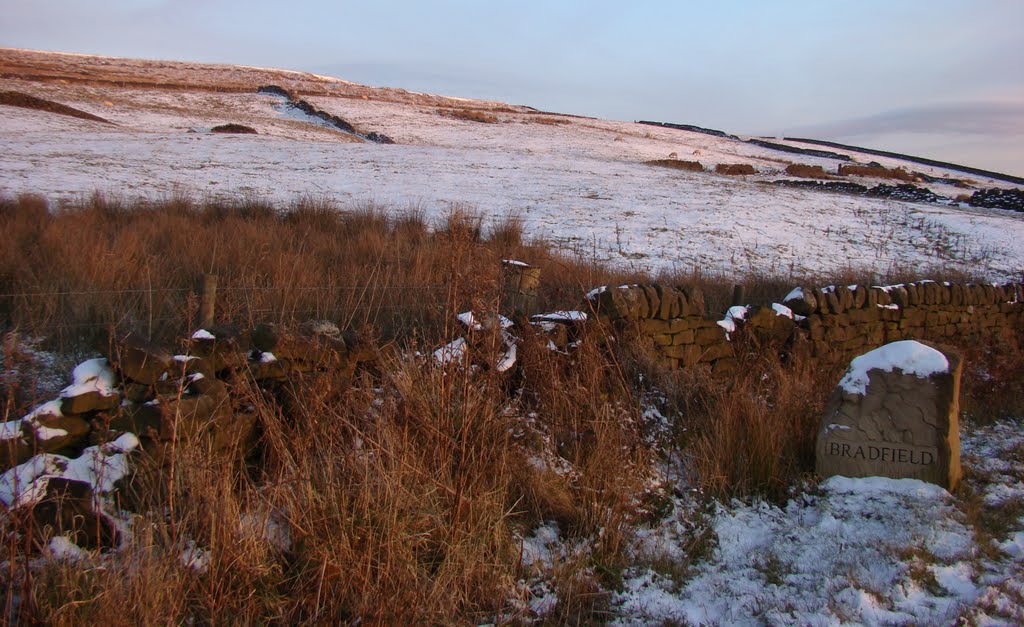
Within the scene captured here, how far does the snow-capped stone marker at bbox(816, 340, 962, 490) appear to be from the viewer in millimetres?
4371

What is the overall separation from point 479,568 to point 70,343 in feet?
12.6

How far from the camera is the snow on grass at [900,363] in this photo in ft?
14.4

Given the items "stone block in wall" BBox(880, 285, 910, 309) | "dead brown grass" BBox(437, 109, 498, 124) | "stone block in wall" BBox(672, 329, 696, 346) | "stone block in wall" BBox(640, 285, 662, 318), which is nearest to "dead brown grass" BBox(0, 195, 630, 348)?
"stone block in wall" BBox(640, 285, 662, 318)

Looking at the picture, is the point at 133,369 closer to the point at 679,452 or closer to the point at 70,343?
the point at 70,343

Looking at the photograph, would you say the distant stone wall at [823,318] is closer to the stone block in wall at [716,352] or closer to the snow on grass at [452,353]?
the stone block in wall at [716,352]

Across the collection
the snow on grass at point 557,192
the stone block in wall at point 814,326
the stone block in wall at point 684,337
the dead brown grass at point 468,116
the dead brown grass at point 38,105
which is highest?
the dead brown grass at point 468,116

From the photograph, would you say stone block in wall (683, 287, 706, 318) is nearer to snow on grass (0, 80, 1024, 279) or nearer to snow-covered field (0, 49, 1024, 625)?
snow-covered field (0, 49, 1024, 625)

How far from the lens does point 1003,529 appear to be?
12.7ft

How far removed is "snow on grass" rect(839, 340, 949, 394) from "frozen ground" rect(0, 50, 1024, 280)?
6.46m

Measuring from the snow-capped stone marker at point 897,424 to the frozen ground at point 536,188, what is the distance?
6.61 m

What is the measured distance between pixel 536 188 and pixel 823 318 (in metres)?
12.1

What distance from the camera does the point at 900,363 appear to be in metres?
4.45

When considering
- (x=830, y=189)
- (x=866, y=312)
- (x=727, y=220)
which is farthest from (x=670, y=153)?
(x=866, y=312)

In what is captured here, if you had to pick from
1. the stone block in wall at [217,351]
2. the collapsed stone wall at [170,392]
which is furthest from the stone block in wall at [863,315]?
the stone block in wall at [217,351]
